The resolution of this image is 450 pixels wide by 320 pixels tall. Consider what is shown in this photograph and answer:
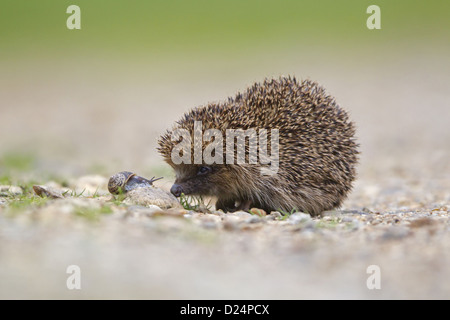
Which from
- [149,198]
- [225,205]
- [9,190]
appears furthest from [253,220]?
[9,190]

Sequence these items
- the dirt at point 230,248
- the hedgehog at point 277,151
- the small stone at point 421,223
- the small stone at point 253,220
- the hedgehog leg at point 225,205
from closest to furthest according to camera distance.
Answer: the dirt at point 230,248 < the small stone at point 421,223 < the small stone at point 253,220 < the hedgehog at point 277,151 < the hedgehog leg at point 225,205

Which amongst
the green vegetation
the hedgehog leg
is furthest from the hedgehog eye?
the green vegetation

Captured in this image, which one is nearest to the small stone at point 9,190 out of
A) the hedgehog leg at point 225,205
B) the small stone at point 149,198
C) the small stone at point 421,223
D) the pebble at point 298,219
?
the small stone at point 149,198

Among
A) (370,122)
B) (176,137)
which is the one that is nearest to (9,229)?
(176,137)

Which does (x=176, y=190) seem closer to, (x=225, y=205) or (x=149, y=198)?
(x=149, y=198)

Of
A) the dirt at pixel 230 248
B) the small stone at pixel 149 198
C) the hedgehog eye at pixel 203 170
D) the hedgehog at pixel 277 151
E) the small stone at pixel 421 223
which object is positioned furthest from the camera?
the hedgehog eye at pixel 203 170

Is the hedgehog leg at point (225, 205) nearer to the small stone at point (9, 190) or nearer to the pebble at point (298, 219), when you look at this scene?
the pebble at point (298, 219)

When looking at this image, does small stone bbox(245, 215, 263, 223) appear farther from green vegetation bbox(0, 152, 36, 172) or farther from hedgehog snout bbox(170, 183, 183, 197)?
green vegetation bbox(0, 152, 36, 172)
